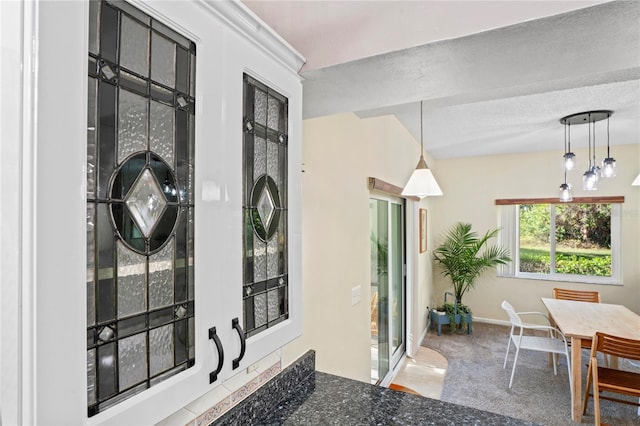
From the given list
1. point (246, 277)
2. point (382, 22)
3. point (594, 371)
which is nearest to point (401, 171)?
point (594, 371)

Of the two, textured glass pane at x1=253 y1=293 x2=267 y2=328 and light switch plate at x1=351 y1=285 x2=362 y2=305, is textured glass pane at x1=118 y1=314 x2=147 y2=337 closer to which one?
textured glass pane at x1=253 y1=293 x2=267 y2=328

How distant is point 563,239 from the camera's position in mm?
4988

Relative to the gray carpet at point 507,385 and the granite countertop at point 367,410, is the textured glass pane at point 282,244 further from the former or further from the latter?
the gray carpet at point 507,385

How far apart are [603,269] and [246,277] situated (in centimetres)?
570

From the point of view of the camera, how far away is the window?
4684 millimetres

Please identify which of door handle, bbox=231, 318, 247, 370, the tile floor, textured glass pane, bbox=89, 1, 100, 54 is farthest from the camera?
the tile floor

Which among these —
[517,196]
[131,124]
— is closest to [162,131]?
[131,124]

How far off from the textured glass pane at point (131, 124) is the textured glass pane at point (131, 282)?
16 centimetres

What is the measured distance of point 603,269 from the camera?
470cm

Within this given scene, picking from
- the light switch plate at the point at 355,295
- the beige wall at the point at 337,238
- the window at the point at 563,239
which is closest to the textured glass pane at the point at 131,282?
the beige wall at the point at 337,238

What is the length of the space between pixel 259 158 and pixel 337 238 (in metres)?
1.26

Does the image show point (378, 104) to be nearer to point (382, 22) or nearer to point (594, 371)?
point (382, 22)

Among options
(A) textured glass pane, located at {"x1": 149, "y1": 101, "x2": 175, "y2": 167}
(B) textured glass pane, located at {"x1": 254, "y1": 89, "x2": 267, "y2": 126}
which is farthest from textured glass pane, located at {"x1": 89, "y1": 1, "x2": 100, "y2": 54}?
(B) textured glass pane, located at {"x1": 254, "y1": 89, "x2": 267, "y2": 126}

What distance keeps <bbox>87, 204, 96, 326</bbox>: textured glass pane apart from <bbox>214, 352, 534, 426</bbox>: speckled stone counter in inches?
26.3
